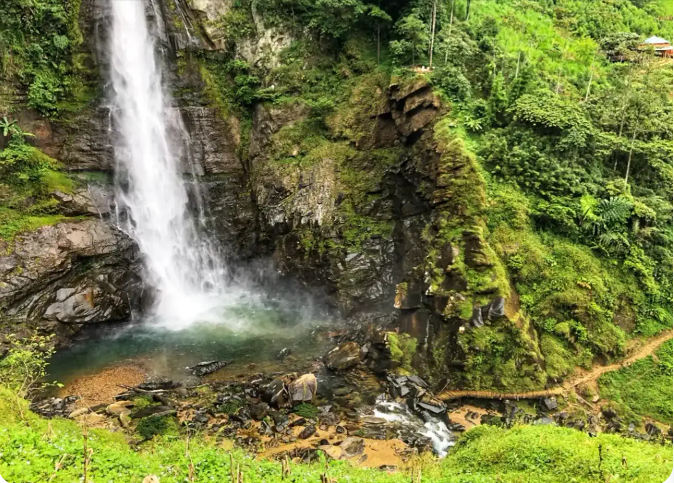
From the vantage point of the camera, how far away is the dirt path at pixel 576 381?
1348 cm

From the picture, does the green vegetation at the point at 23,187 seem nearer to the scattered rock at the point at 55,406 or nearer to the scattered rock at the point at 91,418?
the scattered rock at the point at 55,406

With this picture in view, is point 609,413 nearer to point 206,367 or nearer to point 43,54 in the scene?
point 206,367

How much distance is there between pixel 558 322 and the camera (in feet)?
48.5

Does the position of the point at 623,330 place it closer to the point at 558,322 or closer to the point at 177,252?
the point at 558,322

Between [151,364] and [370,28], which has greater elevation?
[370,28]

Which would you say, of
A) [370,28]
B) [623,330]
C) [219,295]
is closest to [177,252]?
[219,295]

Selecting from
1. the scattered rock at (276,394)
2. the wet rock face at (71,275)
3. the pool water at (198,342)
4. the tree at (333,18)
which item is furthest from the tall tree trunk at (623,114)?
the wet rock face at (71,275)

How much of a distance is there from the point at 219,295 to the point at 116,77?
11.7m

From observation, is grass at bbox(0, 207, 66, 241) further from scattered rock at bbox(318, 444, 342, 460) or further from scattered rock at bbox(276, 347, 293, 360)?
scattered rock at bbox(318, 444, 342, 460)

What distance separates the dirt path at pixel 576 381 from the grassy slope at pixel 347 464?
3.35 m

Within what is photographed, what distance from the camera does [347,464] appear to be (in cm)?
1031

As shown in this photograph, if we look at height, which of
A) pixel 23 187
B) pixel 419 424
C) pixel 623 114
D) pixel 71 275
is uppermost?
pixel 623 114

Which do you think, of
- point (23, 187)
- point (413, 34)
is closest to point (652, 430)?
point (413, 34)

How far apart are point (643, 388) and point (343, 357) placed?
9745mm
